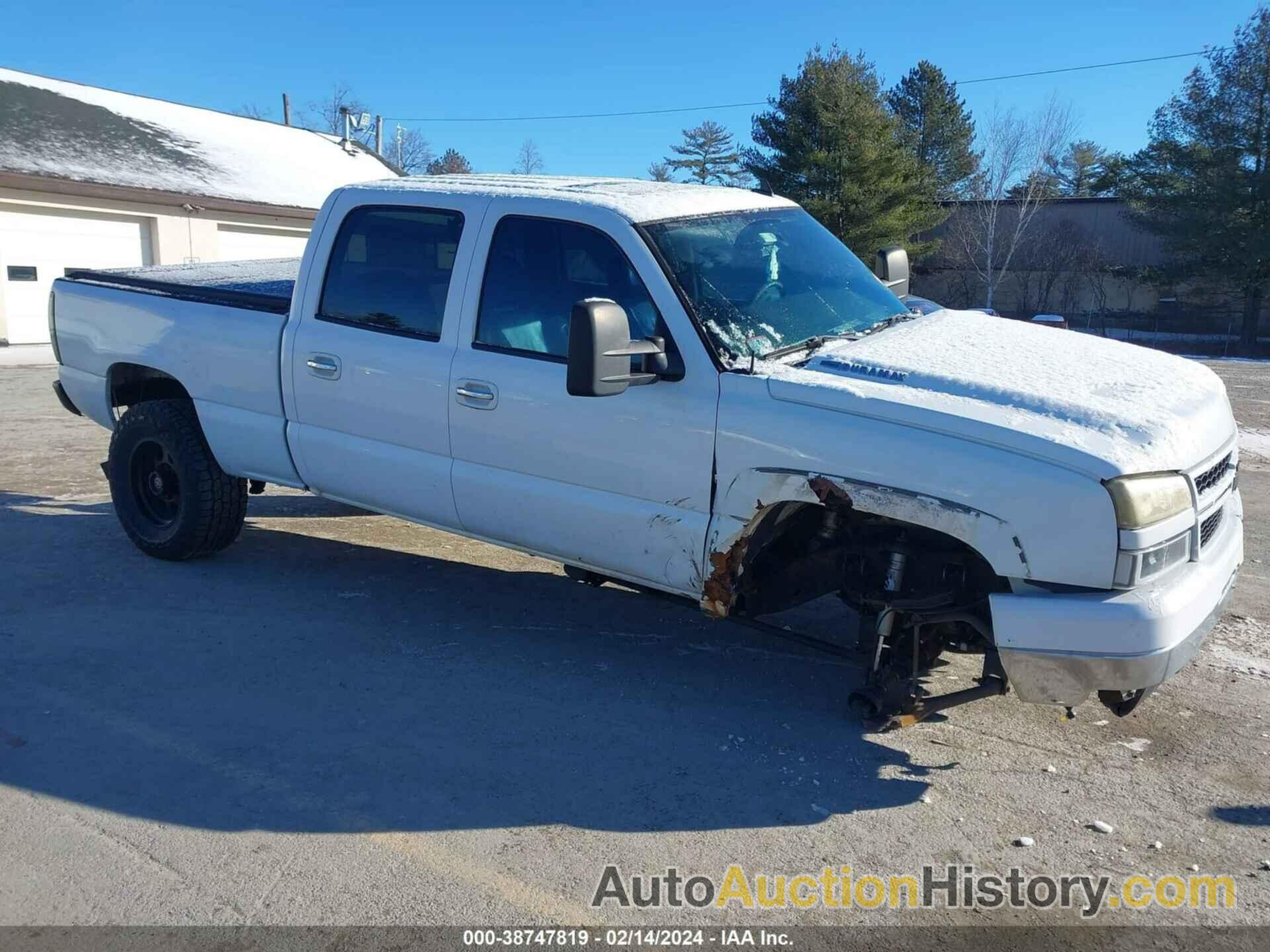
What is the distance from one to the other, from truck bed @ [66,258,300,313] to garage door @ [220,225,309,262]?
19.3 m

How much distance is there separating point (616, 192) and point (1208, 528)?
109 inches

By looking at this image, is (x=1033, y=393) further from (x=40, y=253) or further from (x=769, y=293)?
(x=40, y=253)

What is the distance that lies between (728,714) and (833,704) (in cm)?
47

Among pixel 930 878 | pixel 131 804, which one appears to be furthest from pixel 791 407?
pixel 131 804

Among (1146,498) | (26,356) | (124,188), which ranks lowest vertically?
(26,356)

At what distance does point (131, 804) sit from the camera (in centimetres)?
365

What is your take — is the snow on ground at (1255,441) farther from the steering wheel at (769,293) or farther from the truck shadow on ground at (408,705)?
the steering wheel at (769,293)

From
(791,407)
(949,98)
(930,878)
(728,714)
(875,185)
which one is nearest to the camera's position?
(930,878)

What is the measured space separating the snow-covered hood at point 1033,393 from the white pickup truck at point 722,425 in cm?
1

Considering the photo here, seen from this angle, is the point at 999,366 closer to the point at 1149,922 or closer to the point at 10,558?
the point at 1149,922

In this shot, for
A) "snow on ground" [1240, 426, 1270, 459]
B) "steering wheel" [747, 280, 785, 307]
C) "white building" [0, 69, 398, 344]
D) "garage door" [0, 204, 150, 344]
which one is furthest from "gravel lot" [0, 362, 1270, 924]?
"garage door" [0, 204, 150, 344]

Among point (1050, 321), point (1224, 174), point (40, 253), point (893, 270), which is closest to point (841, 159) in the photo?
point (1224, 174)

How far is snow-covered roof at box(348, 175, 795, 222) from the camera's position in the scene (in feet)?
15.1

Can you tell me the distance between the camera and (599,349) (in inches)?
151
